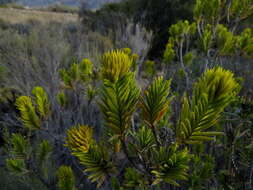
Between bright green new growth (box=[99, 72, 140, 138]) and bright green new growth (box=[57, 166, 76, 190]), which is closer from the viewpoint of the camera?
bright green new growth (box=[99, 72, 140, 138])

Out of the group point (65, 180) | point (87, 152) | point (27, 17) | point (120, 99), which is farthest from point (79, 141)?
point (27, 17)

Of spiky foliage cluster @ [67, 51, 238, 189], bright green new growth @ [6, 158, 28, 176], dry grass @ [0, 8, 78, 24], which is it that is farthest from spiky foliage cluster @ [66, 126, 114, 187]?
dry grass @ [0, 8, 78, 24]

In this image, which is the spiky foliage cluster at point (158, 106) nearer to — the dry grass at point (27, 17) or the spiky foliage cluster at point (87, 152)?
the spiky foliage cluster at point (87, 152)

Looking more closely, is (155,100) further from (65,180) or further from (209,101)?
(65,180)

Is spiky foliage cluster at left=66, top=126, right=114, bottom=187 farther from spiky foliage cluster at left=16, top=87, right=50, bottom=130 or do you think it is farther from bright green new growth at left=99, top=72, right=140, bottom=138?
spiky foliage cluster at left=16, top=87, right=50, bottom=130

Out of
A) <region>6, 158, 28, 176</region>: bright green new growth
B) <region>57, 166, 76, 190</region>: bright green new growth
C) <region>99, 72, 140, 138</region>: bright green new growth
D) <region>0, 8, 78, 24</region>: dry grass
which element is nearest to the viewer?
<region>99, 72, 140, 138</region>: bright green new growth

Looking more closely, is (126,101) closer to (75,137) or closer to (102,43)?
(75,137)

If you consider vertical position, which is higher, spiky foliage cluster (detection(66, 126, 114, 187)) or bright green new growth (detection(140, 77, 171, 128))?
bright green new growth (detection(140, 77, 171, 128))

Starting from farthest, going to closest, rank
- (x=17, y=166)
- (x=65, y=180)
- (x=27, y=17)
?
(x=27, y=17)
(x=17, y=166)
(x=65, y=180)

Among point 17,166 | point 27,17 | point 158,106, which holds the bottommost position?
point 17,166

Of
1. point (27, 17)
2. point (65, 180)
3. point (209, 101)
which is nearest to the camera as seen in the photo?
→ point (209, 101)

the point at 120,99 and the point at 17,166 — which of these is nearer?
the point at 120,99

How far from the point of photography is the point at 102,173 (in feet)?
1.86

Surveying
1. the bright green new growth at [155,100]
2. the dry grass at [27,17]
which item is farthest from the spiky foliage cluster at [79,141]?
the dry grass at [27,17]
